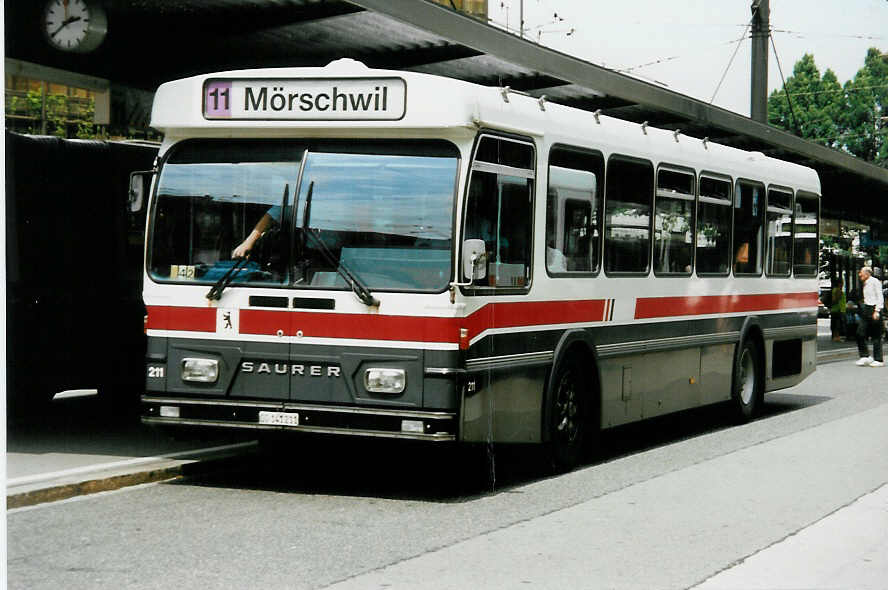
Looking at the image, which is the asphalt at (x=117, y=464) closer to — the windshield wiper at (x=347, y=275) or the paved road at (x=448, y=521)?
the paved road at (x=448, y=521)

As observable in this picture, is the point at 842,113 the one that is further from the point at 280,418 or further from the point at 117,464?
the point at 280,418

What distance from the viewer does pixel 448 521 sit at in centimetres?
858

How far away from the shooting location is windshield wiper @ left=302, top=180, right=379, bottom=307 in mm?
9133

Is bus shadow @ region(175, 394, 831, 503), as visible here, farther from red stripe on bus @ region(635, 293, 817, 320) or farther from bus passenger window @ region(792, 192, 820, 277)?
bus passenger window @ region(792, 192, 820, 277)

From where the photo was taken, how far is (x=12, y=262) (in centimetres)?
1227

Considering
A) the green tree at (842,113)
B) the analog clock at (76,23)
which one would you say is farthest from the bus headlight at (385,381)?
the green tree at (842,113)

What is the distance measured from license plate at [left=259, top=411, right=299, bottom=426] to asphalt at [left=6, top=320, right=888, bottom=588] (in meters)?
0.81

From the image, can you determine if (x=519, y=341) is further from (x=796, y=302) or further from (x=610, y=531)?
(x=796, y=302)

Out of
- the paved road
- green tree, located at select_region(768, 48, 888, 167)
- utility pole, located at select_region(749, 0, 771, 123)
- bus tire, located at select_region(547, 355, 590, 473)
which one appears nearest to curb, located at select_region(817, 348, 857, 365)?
utility pole, located at select_region(749, 0, 771, 123)

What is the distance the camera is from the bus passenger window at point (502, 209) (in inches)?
366

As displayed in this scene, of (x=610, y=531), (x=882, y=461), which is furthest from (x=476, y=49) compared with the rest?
(x=610, y=531)

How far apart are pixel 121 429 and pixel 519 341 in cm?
466

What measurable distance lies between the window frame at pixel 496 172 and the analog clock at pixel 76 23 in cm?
501

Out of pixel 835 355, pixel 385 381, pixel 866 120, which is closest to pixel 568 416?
pixel 385 381
